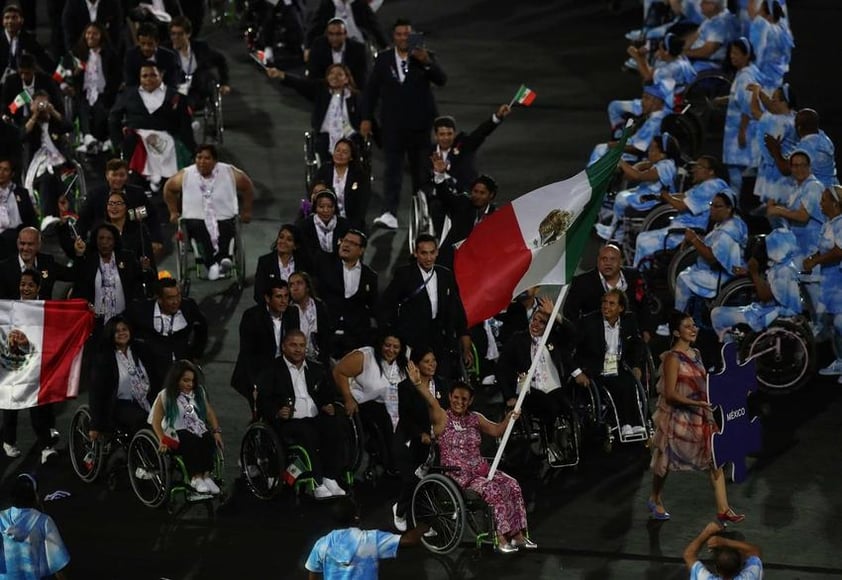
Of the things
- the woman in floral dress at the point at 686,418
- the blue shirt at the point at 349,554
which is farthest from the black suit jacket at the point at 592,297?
the blue shirt at the point at 349,554

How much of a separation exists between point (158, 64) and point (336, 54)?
1.80 m

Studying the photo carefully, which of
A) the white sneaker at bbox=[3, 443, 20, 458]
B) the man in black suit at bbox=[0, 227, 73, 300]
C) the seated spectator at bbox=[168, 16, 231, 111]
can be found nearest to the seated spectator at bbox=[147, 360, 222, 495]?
the white sneaker at bbox=[3, 443, 20, 458]

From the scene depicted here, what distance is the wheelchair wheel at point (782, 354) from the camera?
1544 cm

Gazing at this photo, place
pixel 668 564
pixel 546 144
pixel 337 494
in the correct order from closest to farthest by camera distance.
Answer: pixel 668 564, pixel 337 494, pixel 546 144

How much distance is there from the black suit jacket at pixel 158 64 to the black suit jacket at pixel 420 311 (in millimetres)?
5359

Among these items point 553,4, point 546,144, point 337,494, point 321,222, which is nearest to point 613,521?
point 337,494

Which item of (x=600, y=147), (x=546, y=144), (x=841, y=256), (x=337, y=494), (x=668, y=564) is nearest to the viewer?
(x=668, y=564)

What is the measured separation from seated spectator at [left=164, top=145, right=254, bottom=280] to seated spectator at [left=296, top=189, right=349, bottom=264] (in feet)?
4.49

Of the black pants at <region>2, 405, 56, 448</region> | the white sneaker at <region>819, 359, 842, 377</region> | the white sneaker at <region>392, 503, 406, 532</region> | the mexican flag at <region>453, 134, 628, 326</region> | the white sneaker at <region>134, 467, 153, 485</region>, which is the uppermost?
the mexican flag at <region>453, 134, 628, 326</region>

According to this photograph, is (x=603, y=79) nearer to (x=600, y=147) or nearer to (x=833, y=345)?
(x=600, y=147)

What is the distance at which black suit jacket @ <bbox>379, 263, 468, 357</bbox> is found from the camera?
49.7 feet

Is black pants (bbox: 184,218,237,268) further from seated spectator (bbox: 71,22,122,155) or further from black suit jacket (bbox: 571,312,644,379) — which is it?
black suit jacket (bbox: 571,312,644,379)

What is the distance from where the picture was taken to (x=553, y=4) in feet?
89.6

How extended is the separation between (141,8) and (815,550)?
1162 centimetres
